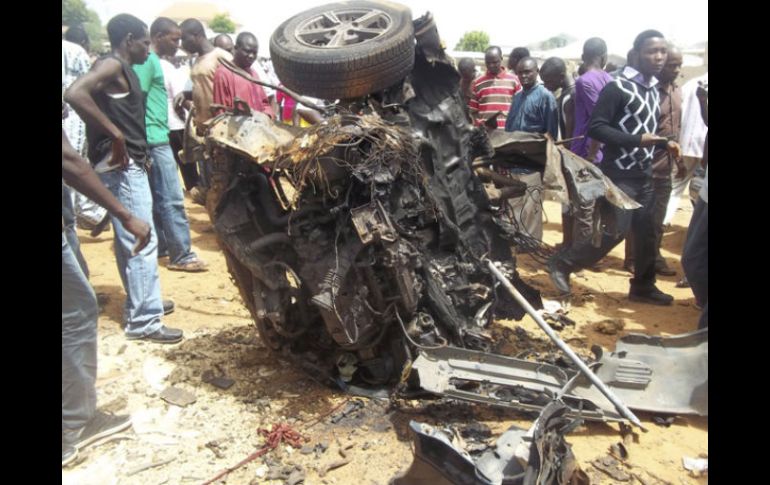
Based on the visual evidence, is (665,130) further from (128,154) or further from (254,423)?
(128,154)

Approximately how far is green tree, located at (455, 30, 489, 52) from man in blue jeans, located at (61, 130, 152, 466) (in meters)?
40.7

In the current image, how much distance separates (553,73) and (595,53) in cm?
64

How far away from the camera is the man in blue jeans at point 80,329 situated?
2836mm

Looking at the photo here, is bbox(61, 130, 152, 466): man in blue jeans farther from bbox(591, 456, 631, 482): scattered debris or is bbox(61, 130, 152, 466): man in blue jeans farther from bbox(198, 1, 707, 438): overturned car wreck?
bbox(591, 456, 631, 482): scattered debris

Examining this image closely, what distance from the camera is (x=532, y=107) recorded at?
718 centimetres

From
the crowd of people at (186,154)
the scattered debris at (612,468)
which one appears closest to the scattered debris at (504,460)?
the scattered debris at (612,468)

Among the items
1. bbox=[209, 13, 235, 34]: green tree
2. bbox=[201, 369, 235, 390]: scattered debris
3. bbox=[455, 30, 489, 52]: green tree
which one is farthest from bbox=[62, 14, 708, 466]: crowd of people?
bbox=[209, 13, 235, 34]: green tree

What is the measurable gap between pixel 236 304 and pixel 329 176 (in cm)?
271

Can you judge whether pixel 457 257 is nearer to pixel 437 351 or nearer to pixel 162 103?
pixel 437 351

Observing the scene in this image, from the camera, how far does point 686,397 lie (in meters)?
3.81

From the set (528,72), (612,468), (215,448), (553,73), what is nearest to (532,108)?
(528,72)

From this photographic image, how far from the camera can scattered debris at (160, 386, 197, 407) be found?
3771 mm

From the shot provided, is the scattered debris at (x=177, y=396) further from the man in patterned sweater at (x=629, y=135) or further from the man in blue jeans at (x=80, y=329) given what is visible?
the man in patterned sweater at (x=629, y=135)
